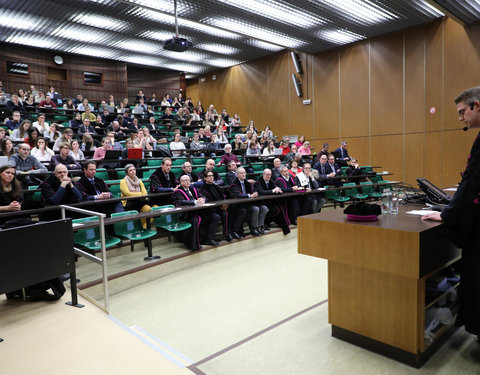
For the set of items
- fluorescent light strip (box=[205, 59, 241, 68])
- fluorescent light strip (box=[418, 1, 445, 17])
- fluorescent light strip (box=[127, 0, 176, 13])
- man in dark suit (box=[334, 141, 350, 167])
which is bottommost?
man in dark suit (box=[334, 141, 350, 167])

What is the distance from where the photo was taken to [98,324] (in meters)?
2.17

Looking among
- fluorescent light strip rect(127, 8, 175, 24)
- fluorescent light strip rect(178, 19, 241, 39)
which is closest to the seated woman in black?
fluorescent light strip rect(127, 8, 175, 24)

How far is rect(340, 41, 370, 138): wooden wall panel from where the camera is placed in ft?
34.0

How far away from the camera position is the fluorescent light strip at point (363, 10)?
A: 7.85m

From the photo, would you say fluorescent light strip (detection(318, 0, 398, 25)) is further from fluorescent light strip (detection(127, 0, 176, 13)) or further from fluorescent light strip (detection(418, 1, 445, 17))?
fluorescent light strip (detection(127, 0, 176, 13))

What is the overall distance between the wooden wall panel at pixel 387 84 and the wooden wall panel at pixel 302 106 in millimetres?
2257

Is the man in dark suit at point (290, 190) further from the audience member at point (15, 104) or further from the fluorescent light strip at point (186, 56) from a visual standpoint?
the fluorescent light strip at point (186, 56)

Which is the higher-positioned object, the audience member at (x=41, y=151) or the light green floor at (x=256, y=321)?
the audience member at (x=41, y=151)

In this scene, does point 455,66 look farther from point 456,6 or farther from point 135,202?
point 135,202

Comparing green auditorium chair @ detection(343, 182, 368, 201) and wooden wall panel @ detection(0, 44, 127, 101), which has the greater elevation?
wooden wall panel @ detection(0, 44, 127, 101)

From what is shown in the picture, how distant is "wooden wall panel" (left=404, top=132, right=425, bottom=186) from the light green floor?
6680mm

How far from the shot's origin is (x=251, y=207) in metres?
5.16

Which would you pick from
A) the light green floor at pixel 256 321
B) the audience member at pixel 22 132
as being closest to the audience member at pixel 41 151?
the audience member at pixel 22 132

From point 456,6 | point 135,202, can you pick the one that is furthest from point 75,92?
point 456,6
